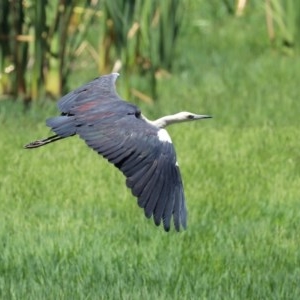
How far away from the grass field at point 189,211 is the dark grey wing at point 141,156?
41 cm

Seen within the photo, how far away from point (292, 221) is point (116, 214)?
0.81 meters

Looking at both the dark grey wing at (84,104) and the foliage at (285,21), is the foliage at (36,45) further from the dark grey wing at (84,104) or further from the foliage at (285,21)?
the dark grey wing at (84,104)

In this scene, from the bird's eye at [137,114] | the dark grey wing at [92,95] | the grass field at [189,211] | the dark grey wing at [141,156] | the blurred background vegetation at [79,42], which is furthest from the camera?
the blurred background vegetation at [79,42]

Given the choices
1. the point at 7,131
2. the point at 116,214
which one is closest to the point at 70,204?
the point at 116,214

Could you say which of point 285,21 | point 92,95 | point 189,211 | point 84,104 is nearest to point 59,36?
point 285,21

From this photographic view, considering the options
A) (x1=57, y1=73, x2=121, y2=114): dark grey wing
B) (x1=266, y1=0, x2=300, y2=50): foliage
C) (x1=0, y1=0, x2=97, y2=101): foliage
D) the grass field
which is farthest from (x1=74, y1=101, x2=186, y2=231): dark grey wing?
(x1=266, y1=0, x2=300, y2=50): foliage

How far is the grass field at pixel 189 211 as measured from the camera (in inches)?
186

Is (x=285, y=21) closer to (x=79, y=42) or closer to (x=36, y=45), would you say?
(x=79, y=42)

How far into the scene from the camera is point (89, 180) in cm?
644

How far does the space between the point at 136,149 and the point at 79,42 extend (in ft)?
14.1

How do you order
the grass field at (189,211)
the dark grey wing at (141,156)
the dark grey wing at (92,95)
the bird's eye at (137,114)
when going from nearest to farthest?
the dark grey wing at (141,156) → the bird's eye at (137,114) → the grass field at (189,211) → the dark grey wing at (92,95)

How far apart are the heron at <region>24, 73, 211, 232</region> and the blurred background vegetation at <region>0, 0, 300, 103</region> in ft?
11.1

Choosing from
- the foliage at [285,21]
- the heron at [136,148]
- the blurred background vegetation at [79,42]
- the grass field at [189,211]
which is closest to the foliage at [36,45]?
the blurred background vegetation at [79,42]

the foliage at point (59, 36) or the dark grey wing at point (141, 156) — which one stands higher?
the dark grey wing at point (141, 156)
